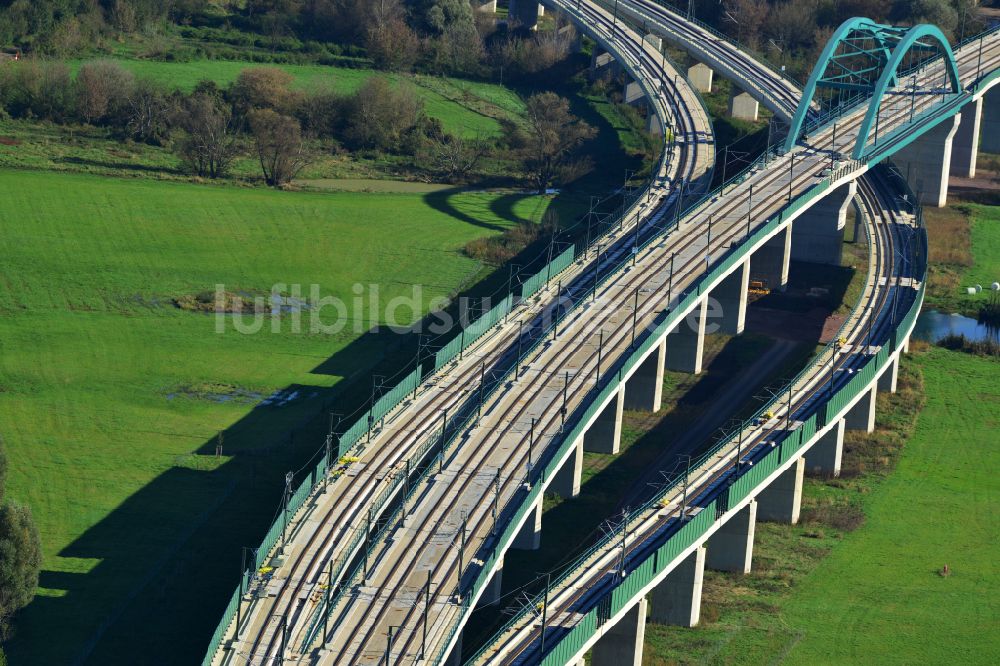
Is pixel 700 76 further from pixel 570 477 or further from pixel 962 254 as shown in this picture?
pixel 570 477

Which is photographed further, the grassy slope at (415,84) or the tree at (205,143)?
the grassy slope at (415,84)

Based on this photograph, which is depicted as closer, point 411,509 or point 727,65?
point 411,509

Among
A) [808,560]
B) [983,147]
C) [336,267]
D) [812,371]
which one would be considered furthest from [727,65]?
[808,560]

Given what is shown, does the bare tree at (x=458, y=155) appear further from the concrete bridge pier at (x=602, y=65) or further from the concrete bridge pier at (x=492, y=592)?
the concrete bridge pier at (x=492, y=592)

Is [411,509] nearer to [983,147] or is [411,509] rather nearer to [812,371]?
[812,371]

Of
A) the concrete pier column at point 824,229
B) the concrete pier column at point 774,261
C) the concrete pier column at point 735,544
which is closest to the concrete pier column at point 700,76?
the concrete pier column at point 824,229

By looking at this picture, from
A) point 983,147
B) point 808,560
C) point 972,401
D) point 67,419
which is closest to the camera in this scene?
point 808,560
